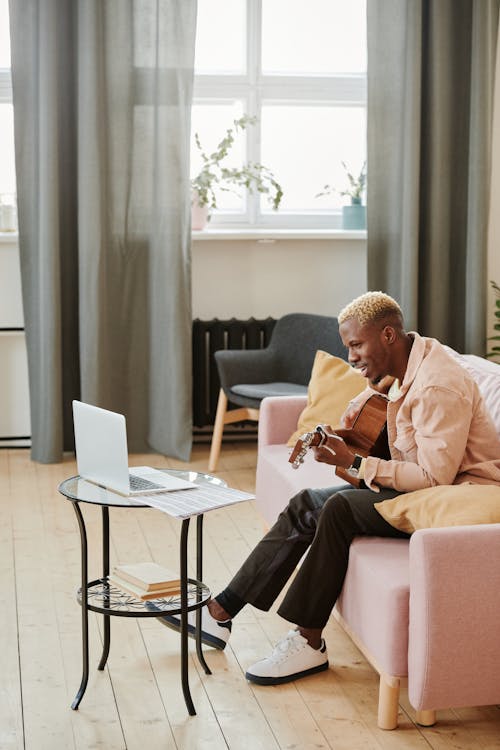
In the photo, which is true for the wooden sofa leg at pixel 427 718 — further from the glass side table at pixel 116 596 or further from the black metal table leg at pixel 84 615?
the black metal table leg at pixel 84 615

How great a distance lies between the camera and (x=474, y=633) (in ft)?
7.23

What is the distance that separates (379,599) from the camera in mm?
2332

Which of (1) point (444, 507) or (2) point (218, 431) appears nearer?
(1) point (444, 507)

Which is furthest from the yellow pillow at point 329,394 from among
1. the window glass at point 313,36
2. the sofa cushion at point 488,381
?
the window glass at point 313,36

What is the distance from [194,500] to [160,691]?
538 mm

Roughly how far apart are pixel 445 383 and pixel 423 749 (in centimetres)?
85

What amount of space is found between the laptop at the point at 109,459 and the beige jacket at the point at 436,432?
1.77 ft

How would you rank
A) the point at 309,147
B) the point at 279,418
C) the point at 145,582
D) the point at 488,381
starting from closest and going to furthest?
1. the point at 145,582
2. the point at 488,381
3. the point at 279,418
4. the point at 309,147

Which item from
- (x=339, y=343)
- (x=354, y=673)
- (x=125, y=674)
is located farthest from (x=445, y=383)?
(x=339, y=343)

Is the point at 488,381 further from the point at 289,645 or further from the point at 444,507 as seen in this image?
the point at 289,645

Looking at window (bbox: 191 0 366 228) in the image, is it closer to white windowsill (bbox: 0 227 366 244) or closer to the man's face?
white windowsill (bbox: 0 227 366 244)

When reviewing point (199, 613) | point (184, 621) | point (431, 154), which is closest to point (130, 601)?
point (184, 621)

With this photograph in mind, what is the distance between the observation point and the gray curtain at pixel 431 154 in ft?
15.8

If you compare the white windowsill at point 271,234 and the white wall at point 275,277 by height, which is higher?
the white windowsill at point 271,234
